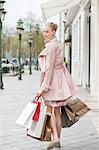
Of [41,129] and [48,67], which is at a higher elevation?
[48,67]

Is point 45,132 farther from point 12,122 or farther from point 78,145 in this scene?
point 12,122

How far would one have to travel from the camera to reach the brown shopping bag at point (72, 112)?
25.3ft

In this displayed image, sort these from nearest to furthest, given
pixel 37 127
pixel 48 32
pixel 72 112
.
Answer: pixel 37 127 → pixel 48 32 → pixel 72 112

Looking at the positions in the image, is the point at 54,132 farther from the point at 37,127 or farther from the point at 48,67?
the point at 48,67

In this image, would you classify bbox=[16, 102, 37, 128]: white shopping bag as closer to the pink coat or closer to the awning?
the pink coat

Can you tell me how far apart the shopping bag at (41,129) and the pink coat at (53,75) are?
23 centimetres

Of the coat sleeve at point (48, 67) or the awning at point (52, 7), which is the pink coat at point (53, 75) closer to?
the coat sleeve at point (48, 67)

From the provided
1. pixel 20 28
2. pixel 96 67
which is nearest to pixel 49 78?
pixel 96 67

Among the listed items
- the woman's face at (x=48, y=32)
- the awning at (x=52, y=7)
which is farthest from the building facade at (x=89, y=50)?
the woman's face at (x=48, y=32)

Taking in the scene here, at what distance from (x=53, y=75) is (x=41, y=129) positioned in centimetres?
81

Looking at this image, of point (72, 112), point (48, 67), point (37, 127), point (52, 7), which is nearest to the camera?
point (48, 67)

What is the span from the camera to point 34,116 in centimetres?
729

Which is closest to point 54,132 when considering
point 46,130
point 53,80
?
point 46,130

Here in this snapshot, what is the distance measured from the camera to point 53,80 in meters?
7.41
